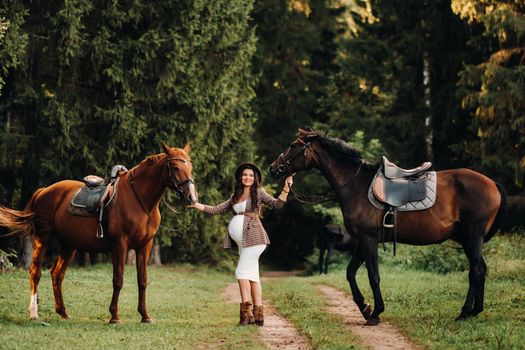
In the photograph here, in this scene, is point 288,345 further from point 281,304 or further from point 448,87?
point 448,87

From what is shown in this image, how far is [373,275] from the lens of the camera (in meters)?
11.0

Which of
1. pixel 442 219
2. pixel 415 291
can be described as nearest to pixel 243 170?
pixel 442 219

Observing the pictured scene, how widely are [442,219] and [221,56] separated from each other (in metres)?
15.4

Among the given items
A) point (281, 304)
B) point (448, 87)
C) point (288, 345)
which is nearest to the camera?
point (288, 345)

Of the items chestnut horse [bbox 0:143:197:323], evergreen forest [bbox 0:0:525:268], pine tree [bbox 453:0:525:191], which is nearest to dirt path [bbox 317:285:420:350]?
chestnut horse [bbox 0:143:197:323]

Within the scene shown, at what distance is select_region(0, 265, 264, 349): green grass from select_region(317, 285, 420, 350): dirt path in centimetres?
142

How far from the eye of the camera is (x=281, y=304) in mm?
14031

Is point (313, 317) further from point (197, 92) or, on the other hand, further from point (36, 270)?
point (197, 92)

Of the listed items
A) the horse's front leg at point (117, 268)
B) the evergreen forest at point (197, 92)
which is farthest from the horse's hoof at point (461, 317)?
the evergreen forest at point (197, 92)

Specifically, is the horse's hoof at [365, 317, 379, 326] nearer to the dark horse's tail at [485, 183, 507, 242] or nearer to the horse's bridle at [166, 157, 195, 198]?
the dark horse's tail at [485, 183, 507, 242]

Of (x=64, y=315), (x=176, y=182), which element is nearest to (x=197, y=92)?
(x=64, y=315)

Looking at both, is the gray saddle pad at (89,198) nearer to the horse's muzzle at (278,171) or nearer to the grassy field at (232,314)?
the grassy field at (232,314)

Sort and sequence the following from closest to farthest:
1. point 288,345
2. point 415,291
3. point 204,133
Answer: point 288,345, point 415,291, point 204,133

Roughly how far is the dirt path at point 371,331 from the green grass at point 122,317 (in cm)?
142
